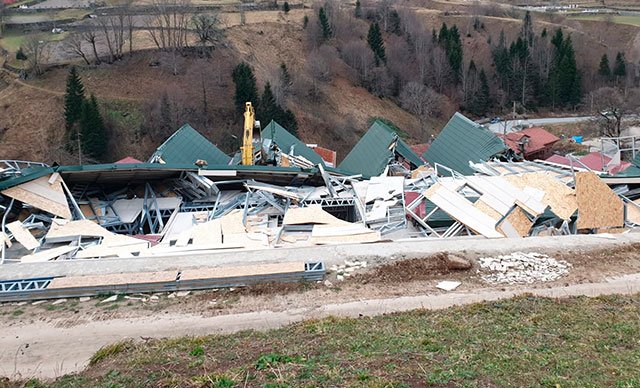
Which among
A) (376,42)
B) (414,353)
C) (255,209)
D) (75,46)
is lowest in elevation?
(255,209)

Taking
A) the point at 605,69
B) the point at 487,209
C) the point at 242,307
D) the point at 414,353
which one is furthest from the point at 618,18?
the point at 414,353

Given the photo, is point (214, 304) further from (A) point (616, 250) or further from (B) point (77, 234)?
(A) point (616, 250)

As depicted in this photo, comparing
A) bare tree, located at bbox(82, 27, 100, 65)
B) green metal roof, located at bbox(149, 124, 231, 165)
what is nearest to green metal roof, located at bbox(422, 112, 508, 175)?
green metal roof, located at bbox(149, 124, 231, 165)

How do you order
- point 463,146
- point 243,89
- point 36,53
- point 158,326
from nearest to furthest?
point 158,326 → point 463,146 → point 243,89 → point 36,53

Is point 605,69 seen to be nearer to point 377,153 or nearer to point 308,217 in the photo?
point 377,153

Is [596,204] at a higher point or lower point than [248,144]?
lower

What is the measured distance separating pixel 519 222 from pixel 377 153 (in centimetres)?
950

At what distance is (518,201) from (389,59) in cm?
4495

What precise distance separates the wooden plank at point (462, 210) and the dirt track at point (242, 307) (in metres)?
3.19

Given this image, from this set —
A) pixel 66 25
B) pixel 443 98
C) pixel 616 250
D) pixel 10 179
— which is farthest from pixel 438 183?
pixel 66 25

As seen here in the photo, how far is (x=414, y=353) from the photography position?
28.3 ft

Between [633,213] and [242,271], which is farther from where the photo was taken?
[633,213]

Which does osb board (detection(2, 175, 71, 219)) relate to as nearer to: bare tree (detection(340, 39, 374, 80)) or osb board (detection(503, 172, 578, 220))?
osb board (detection(503, 172, 578, 220))

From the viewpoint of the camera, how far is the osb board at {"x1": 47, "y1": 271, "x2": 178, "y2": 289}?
13.5 metres
